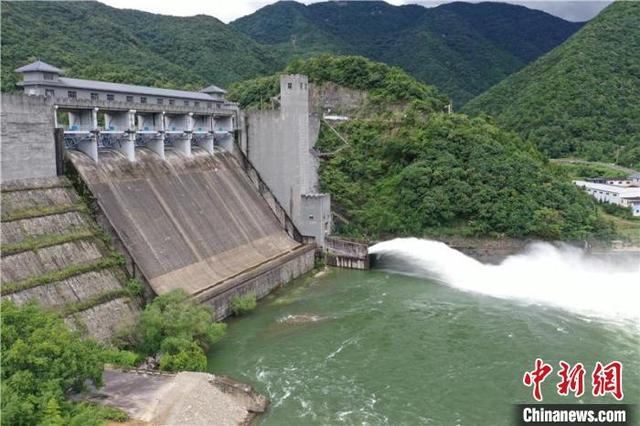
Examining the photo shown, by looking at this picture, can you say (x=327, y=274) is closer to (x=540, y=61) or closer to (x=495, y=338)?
(x=495, y=338)

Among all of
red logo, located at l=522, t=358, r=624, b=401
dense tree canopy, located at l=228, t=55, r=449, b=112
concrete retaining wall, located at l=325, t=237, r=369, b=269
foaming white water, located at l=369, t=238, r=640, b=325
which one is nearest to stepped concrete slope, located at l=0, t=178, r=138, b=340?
red logo, located at l=522, t=358, r=624, b=401

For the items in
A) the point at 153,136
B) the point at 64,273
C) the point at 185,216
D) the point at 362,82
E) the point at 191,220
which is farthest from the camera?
the point at 362,82

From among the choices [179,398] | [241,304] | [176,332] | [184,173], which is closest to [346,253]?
[184,173]

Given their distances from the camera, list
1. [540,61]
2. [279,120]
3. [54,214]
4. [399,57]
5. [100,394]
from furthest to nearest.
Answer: [399,57], [540,61], [279,120], [54,214], [100,394]

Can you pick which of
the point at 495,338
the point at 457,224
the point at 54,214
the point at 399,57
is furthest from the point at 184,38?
the point at 495,338

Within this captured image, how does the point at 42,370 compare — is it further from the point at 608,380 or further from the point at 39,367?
the point at 608,380

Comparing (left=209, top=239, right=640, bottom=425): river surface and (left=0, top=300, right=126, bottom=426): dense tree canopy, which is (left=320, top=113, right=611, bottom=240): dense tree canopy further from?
(left=0, top=300, right=126, bottom=426): dense tree canopy
